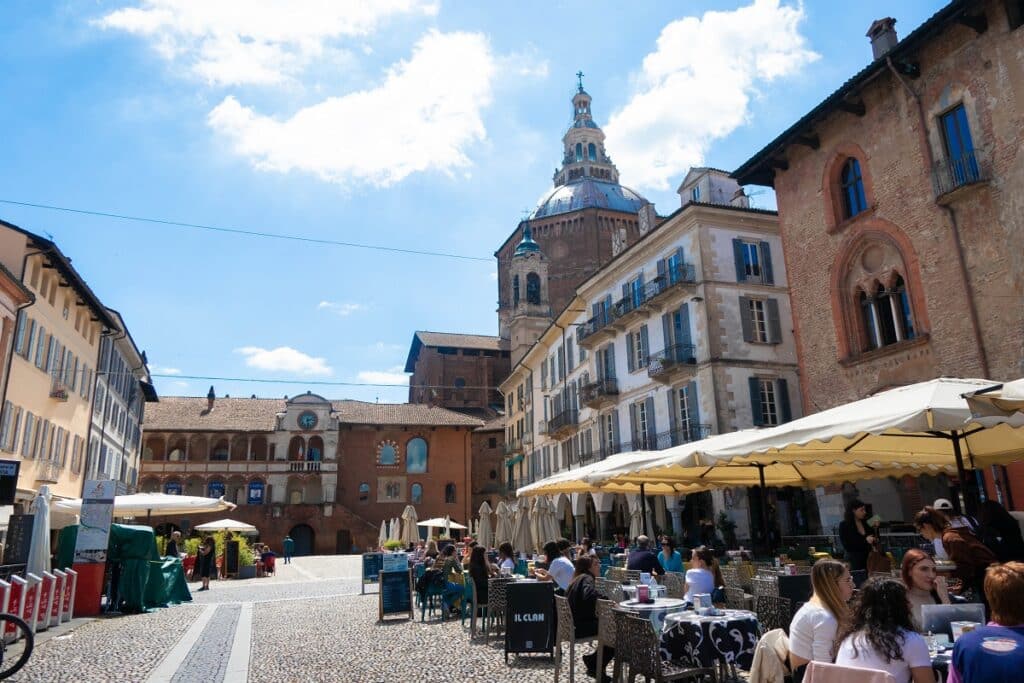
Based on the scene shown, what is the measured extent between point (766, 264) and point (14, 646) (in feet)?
76.2

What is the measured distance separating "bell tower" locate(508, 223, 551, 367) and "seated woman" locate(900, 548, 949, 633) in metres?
55.2

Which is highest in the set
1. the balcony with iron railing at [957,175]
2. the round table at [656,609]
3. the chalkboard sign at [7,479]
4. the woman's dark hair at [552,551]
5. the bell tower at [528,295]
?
the bell tower at [528,295]

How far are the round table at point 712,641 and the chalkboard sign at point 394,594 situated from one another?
844 centimetres

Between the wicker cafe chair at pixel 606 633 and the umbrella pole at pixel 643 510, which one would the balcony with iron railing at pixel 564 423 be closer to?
the umbrella pole at pixel 643 510

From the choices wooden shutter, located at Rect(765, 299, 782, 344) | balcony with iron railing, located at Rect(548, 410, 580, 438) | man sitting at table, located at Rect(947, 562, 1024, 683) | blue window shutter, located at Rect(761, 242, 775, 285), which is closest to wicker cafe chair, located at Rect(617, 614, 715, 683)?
man sitting at table, located at Rect(947, 562, 1024, 683)

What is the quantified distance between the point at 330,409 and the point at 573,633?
47051mm

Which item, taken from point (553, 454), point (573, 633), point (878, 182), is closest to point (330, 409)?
point (553, 454)

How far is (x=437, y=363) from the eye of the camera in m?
66.9

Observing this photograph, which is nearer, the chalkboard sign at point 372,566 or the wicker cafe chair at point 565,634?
the wicker cafe chair at point 565,634

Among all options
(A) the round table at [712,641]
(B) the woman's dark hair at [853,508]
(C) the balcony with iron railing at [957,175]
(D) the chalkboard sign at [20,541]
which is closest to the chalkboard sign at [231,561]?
(D) the chalkboard sign at [20,541]

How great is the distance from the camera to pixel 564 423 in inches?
1341

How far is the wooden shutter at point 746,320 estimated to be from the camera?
24078 millimetres

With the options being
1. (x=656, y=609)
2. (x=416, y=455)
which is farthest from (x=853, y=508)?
(x=416, y=455)

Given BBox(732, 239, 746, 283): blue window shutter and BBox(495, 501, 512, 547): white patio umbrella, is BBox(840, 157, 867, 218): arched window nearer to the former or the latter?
BBox(732, 239, 746, 283): blue window shutter
